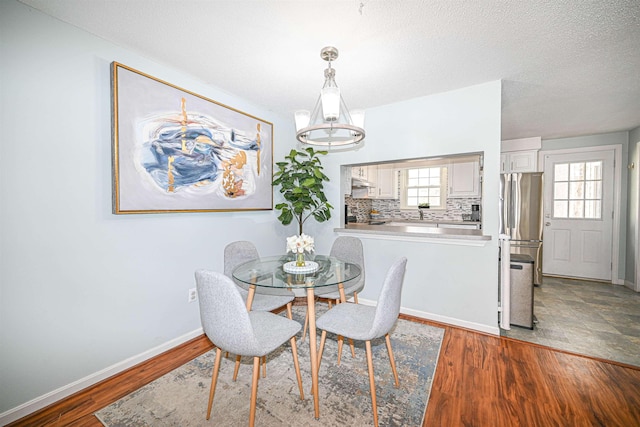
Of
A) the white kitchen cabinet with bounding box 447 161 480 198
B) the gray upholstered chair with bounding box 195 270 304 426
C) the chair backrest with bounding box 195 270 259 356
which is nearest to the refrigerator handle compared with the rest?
the white kitchen cabinet with bounding box 447 161 480 198

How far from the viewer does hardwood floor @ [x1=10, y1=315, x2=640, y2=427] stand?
153 centimetres

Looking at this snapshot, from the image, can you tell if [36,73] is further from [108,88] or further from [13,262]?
[13,262]

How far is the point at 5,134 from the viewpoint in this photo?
4.82 ft

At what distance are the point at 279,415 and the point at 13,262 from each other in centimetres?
176

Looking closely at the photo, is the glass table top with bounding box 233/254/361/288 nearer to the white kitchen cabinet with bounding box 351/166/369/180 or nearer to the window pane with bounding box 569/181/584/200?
the white kitchen cabinet with bounding box 351/166/369/180

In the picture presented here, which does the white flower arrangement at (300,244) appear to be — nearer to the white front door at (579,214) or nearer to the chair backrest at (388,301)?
the chair backrest at (388,301)

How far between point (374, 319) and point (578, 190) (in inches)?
199

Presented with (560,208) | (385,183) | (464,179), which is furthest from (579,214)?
(385,183)

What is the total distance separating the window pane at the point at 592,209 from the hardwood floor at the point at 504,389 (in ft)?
11.0

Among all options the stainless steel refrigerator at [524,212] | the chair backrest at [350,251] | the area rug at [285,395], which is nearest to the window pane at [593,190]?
the stainless steel refrigerator at [524,212]

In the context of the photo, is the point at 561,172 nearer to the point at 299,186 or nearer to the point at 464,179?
the point at 464,179

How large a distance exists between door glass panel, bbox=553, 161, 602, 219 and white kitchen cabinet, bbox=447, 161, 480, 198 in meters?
1.22

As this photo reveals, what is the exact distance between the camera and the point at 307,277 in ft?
5.88

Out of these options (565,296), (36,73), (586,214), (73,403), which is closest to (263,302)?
(73,403)
